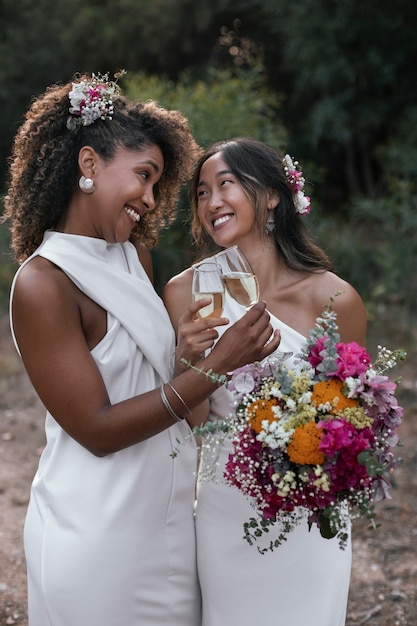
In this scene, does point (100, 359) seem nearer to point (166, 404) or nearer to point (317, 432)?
point (166, 404)

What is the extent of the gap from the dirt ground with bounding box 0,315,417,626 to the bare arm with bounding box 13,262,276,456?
2.63 m

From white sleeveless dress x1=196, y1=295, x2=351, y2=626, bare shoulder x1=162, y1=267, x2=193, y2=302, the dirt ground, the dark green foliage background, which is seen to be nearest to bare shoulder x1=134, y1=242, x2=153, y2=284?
bare shoulder x1=162, y1=267, x2=193, y2=302

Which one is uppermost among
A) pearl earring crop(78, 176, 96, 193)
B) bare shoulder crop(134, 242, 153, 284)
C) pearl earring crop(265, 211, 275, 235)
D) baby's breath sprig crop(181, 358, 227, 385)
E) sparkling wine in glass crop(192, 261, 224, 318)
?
pearl earring crop(265, 211, 275, 235)

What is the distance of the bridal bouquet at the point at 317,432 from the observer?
213 centimetres

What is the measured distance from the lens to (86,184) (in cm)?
260

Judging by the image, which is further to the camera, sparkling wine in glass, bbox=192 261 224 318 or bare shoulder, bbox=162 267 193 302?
bare shoulder, bbox=162 267 193 302

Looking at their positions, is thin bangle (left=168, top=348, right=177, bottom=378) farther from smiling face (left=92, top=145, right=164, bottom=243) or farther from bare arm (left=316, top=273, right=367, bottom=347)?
bare arm (left=316, top=273, right=367, bottom=347)

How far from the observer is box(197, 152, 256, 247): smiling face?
3.11 m

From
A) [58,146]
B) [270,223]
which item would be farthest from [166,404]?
[270,223]

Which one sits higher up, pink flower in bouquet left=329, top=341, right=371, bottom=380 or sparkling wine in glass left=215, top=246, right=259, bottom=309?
sparkling wine in glass left=215, top=246, right=259, bottom=309

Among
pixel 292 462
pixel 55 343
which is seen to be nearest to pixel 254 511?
pixel 292 462

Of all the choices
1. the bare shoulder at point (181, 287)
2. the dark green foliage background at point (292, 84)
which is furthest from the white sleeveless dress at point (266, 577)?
the dark green foliage background at point (292, 84)

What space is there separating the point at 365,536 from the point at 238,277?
358 cm

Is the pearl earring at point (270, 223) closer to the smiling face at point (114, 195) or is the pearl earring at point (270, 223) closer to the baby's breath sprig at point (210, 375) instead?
the smiling face at point (114, 195)
